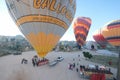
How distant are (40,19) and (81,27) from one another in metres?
25.0

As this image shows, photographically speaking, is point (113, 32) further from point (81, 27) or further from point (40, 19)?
point (40, 19)

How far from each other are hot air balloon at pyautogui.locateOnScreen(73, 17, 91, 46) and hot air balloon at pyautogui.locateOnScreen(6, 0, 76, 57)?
22.7 m

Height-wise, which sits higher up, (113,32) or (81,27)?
(81,27)

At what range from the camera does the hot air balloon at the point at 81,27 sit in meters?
39.6

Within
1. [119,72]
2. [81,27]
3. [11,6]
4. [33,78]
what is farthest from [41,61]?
[81,27]

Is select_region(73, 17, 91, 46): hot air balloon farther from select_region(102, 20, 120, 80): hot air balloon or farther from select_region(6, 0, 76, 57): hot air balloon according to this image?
select_region(6, 0, 76, 57): hot air balloon

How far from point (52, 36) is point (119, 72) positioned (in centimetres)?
594

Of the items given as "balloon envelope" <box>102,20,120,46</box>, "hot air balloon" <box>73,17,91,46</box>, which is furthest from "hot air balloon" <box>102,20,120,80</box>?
"hot air balloon" <box>73,17,91,46</box>

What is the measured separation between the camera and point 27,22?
1586 centimetres

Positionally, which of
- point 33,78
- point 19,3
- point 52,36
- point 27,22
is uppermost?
point 19,3

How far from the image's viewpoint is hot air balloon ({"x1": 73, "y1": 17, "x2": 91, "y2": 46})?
39.6 meters

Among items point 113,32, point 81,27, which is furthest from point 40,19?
point 81,27

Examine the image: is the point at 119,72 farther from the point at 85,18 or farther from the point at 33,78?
the point at 85,18

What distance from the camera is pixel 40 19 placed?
15.4 m
